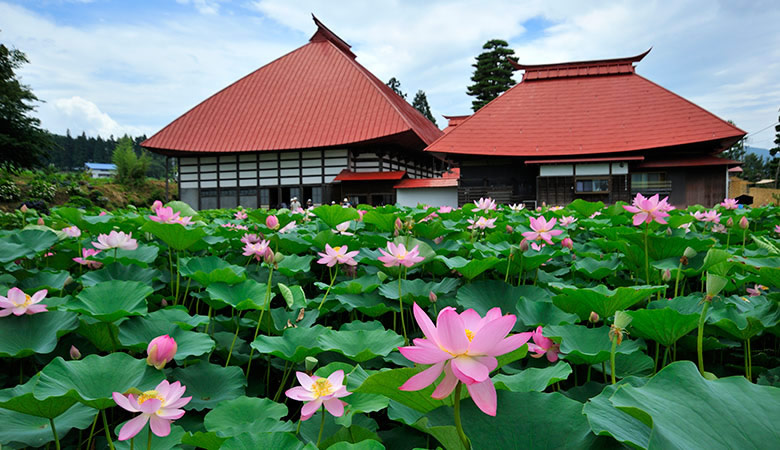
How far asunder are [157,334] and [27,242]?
0.98 meters

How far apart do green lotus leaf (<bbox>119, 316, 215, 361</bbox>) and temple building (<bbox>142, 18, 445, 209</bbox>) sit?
12.6 m

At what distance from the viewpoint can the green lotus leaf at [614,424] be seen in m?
0.44

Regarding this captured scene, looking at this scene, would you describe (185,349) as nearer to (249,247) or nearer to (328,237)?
(249,247)

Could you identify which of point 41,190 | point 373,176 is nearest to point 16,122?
point 41,190

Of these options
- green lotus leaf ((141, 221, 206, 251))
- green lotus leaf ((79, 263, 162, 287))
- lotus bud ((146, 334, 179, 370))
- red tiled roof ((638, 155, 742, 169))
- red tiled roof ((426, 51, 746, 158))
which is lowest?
lotus bud ((146, 334, 179, 370))

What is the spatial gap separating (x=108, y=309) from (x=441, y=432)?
2.83ft

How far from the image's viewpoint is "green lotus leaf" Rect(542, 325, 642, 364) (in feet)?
2.69

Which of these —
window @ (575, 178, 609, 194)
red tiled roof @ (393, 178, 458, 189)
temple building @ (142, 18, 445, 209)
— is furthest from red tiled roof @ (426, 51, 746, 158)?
temple building @ (142, 18, 445, 209)

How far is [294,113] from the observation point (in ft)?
50.7

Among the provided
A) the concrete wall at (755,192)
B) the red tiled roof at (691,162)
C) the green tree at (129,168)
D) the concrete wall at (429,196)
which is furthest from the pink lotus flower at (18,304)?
the concrete wall at (755,192)

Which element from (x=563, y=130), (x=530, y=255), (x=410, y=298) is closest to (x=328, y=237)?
(x=410, y=298)

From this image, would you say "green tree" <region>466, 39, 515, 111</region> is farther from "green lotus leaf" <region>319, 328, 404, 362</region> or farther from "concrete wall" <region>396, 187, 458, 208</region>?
"green lotus leaf" <region>319, 328, 404, 362</region>

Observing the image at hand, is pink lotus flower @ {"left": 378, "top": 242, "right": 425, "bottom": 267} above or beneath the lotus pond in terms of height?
above

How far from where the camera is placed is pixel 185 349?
0.90 meters
